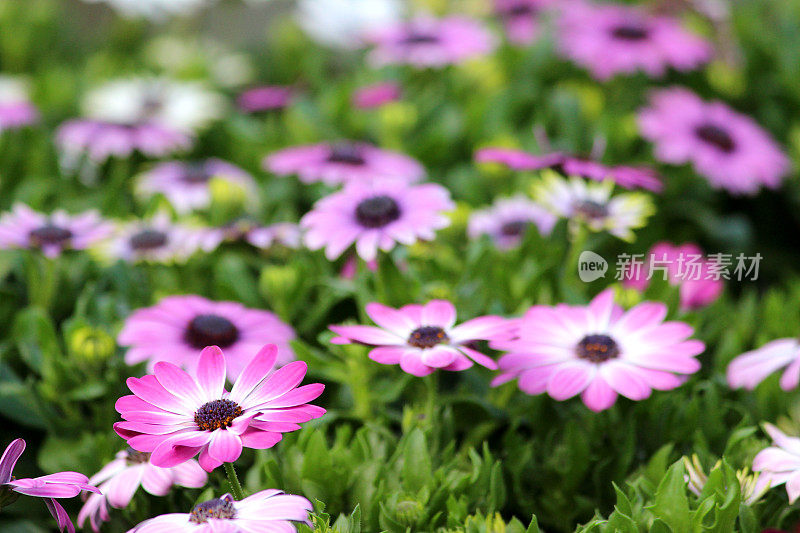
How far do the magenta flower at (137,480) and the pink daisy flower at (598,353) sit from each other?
34 cm

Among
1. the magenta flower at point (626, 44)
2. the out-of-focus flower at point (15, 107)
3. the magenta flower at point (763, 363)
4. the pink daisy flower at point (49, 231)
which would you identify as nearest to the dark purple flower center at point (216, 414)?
the pink daisy flower at point (49, 231)

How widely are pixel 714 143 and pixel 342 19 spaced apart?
1.48m

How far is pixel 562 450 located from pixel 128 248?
30.1 inches

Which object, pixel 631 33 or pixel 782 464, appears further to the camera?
pixel 631 33

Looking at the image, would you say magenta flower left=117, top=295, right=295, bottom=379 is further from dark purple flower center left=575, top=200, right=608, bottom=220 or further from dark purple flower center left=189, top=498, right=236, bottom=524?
dark purple flower center left=575, top=200, right=608, bottom=220

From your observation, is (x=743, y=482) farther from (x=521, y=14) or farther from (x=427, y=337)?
(x=521, y=14)

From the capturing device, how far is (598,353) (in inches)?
39.4

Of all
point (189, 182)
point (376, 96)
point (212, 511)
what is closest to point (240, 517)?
point (212, 511)

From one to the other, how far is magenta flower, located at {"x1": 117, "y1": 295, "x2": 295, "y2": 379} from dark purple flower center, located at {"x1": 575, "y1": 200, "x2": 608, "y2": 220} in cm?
49

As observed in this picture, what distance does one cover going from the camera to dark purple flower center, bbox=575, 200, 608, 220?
134 centimetres

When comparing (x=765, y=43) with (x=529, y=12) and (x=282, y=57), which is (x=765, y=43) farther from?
(x=282, y=57)

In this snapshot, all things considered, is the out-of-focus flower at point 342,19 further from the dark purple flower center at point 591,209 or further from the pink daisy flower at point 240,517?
the pink daisy flower at point 240,517

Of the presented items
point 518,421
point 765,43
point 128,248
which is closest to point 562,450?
point 518,421

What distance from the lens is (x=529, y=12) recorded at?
2.46 meters
